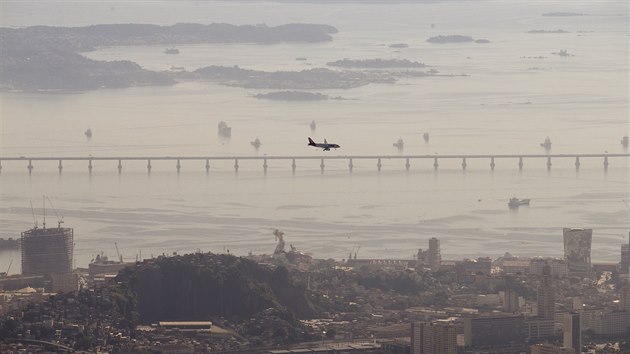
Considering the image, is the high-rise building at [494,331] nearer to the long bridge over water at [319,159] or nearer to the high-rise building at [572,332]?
the high-rise building at [572,332]

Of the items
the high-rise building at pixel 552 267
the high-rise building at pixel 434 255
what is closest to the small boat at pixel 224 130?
the high-rise building at pixel 434 255

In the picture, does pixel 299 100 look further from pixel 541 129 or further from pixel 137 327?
pixel 137 327

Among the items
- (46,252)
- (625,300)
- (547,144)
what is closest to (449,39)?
(547,144)

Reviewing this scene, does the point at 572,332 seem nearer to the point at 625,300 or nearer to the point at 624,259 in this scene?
the point at 625,300

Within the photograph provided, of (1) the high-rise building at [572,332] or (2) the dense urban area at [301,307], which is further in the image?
(1) the high-rise building at [572,332]

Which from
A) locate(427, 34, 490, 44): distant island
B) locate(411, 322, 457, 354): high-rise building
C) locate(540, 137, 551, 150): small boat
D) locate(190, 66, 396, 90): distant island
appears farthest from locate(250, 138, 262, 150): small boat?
locate(427, 34, 490, 44): distant island

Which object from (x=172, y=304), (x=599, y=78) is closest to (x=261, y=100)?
(x=599, y=78)
